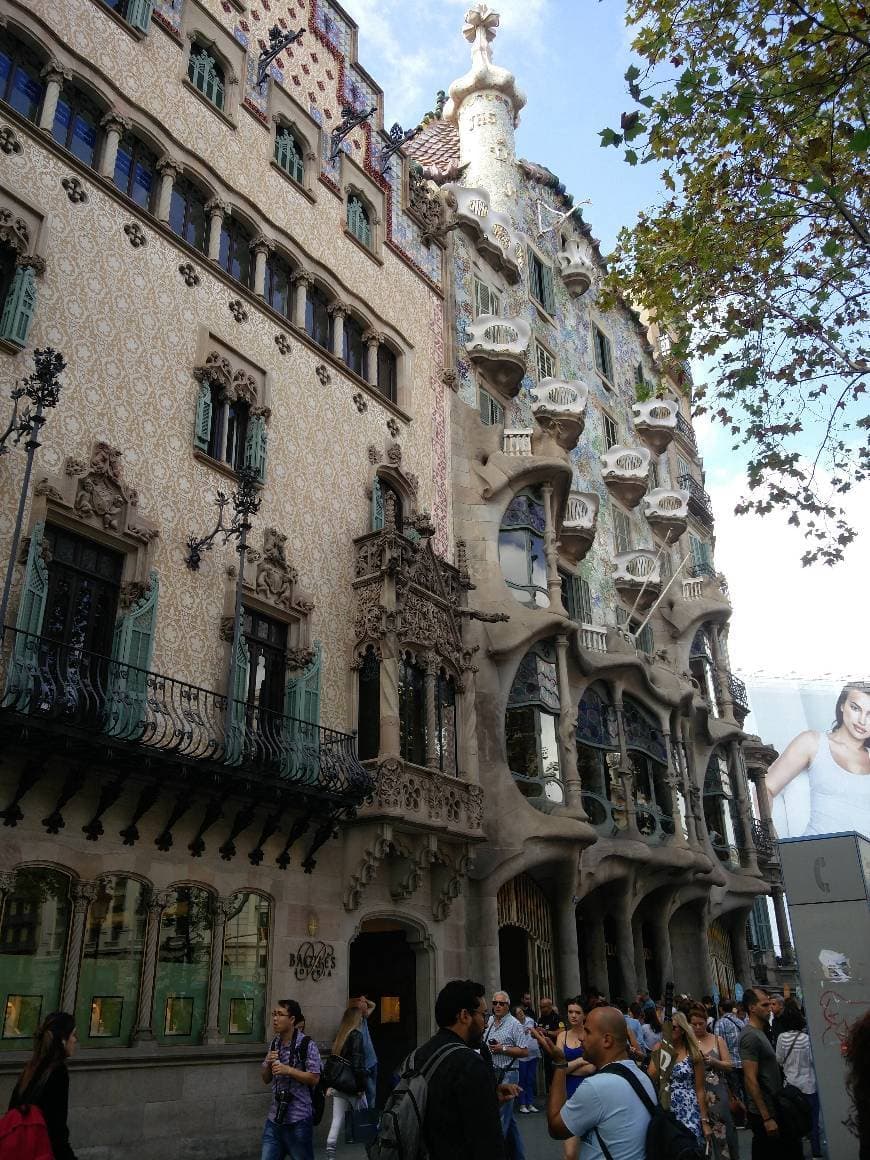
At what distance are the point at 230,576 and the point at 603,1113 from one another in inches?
443

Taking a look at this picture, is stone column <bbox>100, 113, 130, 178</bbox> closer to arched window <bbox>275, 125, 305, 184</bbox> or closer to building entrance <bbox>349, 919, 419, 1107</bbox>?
arched window <bbox>275, 125, 305, 184</bbox>

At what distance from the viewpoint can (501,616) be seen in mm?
18922

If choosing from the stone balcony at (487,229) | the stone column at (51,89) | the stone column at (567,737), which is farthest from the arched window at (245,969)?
the stone balcony at (487,229)

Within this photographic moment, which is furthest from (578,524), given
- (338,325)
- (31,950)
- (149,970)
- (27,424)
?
(31,950)

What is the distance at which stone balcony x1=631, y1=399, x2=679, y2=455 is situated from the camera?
33.9m

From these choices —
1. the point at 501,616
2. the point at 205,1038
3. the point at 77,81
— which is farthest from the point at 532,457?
the point at 205,1038

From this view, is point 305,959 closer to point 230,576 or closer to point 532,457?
point 230,576

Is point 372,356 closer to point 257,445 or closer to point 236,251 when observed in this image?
point 236,251

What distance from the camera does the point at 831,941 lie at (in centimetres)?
919

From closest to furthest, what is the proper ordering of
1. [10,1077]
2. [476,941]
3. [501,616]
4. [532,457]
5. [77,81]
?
[10,1077] < [77,81] < [476,941] < [501,616] < [532,457]

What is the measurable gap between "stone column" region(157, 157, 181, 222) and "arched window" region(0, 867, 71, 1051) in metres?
10.1

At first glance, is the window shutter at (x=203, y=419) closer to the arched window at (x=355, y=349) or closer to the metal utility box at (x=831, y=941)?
the arched window at (x=355, y=349)

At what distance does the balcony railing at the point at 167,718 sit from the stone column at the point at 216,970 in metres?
1.87

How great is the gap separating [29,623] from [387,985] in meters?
9.55
